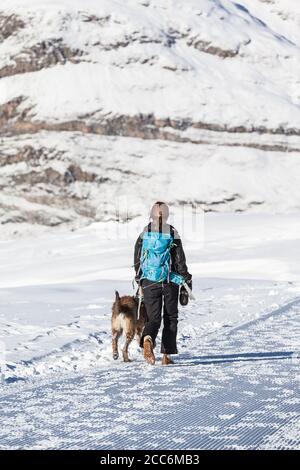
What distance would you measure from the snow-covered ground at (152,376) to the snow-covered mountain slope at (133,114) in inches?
2419

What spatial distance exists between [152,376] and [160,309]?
3.00 feet

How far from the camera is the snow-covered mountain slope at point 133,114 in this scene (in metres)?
82.4

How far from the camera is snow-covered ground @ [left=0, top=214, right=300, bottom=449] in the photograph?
5234mm

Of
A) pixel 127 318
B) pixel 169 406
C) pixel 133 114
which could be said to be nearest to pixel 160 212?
pixel 127 318

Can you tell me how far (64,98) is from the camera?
3487 inches

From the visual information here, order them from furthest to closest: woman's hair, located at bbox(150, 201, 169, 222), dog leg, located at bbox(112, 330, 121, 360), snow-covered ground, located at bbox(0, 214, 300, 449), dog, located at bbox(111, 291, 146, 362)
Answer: dog leg, located at bbox(112, 330, 121, 360) → dog, located at bbox(111, 291, 146, 362) → woman's hair, located at bbox(150, 201, 169, 222) → snow-covered ground, located at bbox(0, 214, 300, 449)

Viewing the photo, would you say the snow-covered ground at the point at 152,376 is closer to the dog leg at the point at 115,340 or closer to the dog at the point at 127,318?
the dog leg at the point at 115,340

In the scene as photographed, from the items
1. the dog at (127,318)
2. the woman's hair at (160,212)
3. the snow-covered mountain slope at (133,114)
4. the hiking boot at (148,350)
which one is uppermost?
the woman's hair at (160,212)

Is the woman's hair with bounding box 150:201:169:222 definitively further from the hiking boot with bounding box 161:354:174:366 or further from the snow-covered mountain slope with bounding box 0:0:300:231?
the snow-covered mountain slope with bounding box 0:0:300:231

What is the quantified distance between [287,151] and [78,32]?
96.8 ft

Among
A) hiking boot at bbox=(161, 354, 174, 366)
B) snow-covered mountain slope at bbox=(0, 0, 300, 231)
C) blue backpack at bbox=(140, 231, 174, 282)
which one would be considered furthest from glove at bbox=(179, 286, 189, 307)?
snow-covered mountain slope at bbox=(0, 0, 300, 231)

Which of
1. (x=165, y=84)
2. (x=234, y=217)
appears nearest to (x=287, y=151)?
(x=165, y=84)

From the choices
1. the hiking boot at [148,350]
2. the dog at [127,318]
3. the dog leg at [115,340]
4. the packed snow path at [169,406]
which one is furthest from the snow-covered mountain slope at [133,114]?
the packed snow path at [169,406]

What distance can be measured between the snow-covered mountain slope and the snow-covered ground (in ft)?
202
